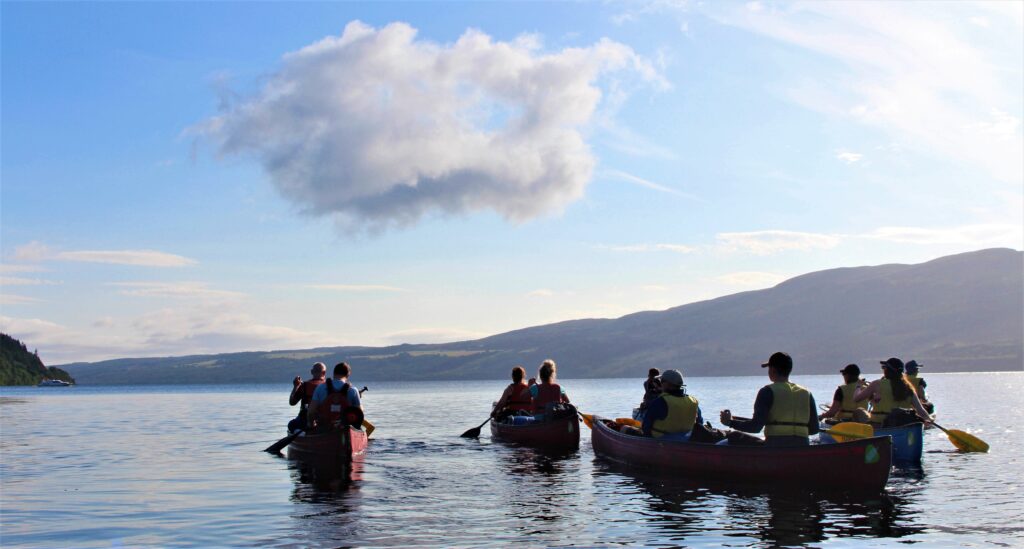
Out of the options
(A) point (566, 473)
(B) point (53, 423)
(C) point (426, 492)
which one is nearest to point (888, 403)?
(A) point (566, 473)

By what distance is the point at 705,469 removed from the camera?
20.7 m

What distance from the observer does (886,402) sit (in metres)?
25.1

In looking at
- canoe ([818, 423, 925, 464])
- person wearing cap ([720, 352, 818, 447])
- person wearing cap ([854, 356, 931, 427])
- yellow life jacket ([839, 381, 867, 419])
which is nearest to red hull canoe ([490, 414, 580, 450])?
yellow life jacket ([839, 381, 867, 419])

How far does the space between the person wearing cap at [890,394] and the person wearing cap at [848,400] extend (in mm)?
611

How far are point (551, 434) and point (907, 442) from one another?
11.2 metres

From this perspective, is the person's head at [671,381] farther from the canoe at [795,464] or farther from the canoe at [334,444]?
the canoe at [334,444]

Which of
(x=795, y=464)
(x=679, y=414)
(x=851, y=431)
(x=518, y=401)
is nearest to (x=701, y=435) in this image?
(x=679, y=414)

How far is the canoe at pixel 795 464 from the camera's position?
18266mm

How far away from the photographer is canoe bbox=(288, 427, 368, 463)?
25406 mm

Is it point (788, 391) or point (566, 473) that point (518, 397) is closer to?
point (566, 473)

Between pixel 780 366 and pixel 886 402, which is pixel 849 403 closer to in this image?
pixel 886 402

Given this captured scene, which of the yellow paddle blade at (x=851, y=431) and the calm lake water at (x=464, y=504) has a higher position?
the yellow paddle blade at (x=851, y=431)

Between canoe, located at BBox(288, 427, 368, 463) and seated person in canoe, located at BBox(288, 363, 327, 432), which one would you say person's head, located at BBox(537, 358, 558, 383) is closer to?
canoe, located at BBox(288, 427, 368, 463)

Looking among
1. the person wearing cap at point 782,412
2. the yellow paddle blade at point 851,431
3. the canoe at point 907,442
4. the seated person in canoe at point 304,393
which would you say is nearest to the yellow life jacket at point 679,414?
the person wearing cap at point 782,412
